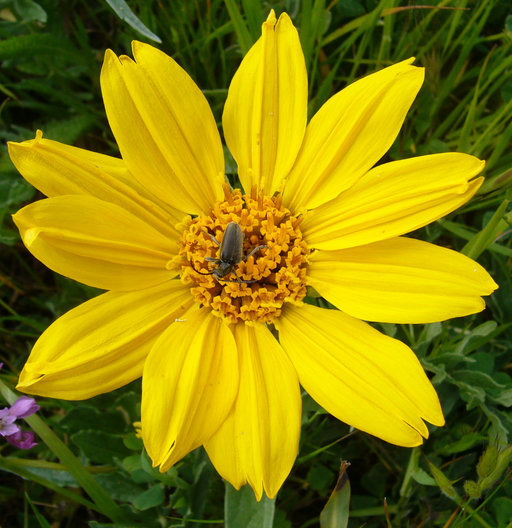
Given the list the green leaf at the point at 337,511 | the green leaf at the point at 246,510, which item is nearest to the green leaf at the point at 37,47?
the green leaf at the point at 246,510

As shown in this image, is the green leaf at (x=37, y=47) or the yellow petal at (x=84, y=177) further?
the green leaf at (x=37, y=47)

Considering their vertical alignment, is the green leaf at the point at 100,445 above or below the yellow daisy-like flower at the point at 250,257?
below

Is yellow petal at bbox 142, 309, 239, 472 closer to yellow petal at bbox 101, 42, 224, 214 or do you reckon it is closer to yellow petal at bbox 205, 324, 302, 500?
yellow petal at bbox 205, 324, 302, 500

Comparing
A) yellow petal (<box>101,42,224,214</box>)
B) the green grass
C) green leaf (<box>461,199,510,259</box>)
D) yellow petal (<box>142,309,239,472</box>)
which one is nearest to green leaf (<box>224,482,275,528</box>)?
the green grass

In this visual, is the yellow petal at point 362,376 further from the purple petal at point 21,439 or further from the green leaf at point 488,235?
the purple petal at point 21,439

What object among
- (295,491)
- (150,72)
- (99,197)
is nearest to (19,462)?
(99,197)

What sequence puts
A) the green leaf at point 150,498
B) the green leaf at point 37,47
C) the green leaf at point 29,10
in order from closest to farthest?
the green leaf at point 150,498 → the green leaf at point 37,47 → the green leaf at point 29,10
